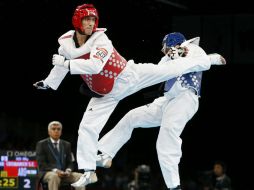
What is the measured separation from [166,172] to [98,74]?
1.38 metres

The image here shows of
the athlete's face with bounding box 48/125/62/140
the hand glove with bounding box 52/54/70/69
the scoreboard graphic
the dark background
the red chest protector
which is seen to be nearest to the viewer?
the hand glove with bounding box 52/54/70/69

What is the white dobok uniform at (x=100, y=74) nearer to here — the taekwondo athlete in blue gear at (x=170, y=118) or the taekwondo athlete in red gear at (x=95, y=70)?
the taekwondo athlete in red gear at (x=95, y=70)

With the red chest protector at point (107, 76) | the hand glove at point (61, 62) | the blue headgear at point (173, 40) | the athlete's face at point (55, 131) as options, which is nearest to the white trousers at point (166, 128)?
the blue headgear at point (173, 40)

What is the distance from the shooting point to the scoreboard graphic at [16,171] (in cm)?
1132

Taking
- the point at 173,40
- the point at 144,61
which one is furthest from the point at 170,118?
the point at 144,61

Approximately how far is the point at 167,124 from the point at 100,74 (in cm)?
105

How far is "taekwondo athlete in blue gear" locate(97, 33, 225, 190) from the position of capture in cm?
774

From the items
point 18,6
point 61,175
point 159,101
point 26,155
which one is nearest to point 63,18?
point 18,6

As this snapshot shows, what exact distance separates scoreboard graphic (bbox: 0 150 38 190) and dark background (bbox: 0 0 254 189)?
2.95 m

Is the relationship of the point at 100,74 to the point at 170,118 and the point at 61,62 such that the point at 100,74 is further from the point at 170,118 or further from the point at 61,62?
the point at 170,118

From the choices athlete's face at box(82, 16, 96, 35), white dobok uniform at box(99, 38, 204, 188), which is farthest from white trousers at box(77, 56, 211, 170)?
athlete's face at box(82, 16, 96, 35)

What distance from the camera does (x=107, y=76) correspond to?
7301 millimetres

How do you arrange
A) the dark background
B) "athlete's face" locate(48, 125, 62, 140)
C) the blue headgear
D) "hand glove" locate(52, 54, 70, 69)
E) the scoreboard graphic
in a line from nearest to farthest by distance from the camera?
"hand glove" locate(52, 54, 70, 69) < the blue headgear < "athlete's face" locate(48, 125, 62, 140) < the scoreboard graphic < the dark background

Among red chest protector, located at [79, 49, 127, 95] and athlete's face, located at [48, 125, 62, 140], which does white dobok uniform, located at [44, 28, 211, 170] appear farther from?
athlete's face, located at [48, 125, 62, 140]
